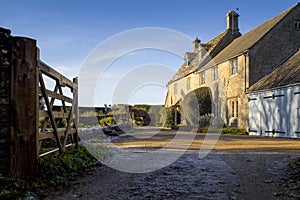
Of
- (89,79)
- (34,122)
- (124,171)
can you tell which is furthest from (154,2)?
(34,122)

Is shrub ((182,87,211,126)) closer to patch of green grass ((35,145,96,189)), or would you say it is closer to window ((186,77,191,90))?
window ((186,77,191,90))

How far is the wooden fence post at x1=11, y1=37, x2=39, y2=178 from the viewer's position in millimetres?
4695

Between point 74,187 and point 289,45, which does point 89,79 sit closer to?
point 74,187

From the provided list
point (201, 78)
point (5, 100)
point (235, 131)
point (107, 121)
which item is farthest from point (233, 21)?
point (5, 100)

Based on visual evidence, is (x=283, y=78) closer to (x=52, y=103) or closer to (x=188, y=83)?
(x=52, y=103)

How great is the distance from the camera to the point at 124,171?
661cm

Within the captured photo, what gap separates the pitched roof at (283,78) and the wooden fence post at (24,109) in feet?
47.2

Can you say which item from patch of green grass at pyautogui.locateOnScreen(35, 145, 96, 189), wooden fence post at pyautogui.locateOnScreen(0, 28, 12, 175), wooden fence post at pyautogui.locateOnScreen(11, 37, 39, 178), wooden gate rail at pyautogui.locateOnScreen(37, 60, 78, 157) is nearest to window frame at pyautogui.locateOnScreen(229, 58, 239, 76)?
wooden gate rail at pyautogui.locateOnScreen(37, 60, 78, 157)

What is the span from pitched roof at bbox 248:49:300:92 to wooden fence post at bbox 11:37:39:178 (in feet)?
47.2

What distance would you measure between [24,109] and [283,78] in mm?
16217

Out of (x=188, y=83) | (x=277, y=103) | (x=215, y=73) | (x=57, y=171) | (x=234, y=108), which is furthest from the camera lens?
(x=188, y=83)

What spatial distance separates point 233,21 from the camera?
30.8 m

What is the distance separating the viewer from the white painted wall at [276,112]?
53.5 ft

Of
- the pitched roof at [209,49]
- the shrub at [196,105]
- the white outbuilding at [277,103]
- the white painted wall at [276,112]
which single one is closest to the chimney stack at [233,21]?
the pitched roof at [209,49]
